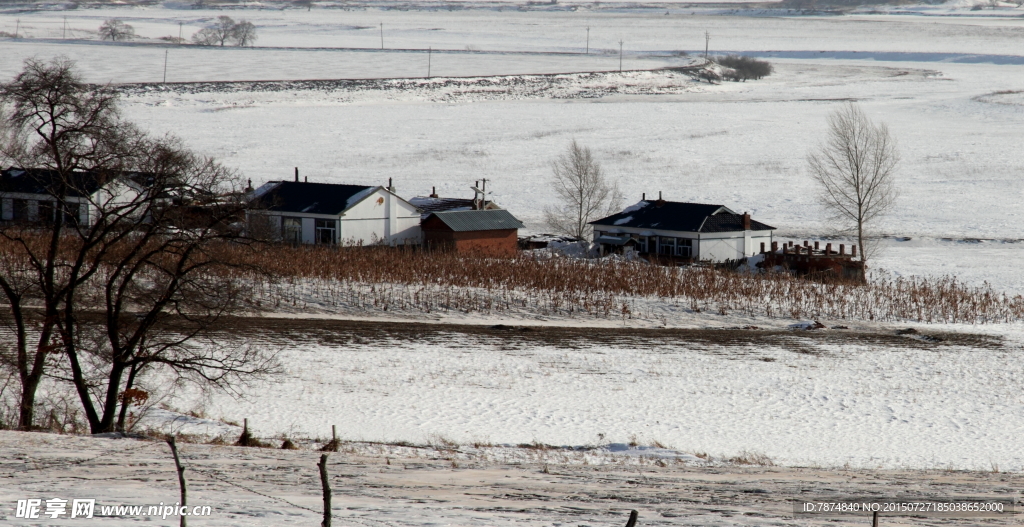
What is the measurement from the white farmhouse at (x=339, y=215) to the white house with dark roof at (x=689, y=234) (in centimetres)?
1062

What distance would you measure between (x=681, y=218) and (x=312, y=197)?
18780 mm

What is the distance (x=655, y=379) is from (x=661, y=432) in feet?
18.0

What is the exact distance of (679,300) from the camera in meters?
37.7

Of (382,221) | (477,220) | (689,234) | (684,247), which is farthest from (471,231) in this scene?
(689,234)

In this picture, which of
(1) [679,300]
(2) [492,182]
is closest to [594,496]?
(1) [679,300]

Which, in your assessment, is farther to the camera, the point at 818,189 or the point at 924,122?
the point at 924,122

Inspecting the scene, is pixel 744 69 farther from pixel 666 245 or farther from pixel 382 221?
pixel 382 221

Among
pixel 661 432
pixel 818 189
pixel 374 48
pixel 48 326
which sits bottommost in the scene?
pixel 661 432

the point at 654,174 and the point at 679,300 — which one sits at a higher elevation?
the point at 654,174

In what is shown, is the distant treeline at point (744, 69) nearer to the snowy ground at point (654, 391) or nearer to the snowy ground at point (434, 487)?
the snowy ground at point (654, 391)

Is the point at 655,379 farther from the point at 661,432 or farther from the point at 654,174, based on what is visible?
the point at 654,174

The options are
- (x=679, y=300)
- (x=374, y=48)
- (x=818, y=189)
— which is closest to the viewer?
(x=679, y=300)

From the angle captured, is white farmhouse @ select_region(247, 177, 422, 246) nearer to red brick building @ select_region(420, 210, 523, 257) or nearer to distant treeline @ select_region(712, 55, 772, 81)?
red brick building @ select_region(420, 210, 523, 257)

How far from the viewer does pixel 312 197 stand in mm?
50812
